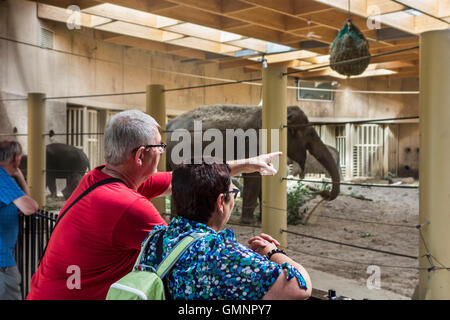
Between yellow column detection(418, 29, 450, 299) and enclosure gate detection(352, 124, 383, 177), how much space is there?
12222mm

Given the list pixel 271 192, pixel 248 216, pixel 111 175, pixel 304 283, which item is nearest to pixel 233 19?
pixel 248 216

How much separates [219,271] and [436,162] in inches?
53.2

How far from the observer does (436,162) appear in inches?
80.0

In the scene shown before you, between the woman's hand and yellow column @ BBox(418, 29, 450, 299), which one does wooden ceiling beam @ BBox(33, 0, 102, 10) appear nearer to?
yellow column @ BBox(418, 29, 450, 299)

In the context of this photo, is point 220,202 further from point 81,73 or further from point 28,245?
point 81,73

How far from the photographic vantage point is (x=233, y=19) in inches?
250

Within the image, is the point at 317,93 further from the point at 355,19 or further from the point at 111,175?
the point at 111,175

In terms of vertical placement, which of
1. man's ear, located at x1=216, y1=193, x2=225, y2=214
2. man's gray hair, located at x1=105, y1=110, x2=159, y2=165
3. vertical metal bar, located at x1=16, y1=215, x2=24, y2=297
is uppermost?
man's gray hair, located at x1=105, y1=110, x2=159, y2=165

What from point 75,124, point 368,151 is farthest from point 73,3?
point 368,151

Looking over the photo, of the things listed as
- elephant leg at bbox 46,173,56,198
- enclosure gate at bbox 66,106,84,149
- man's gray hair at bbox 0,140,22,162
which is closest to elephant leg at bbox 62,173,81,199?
elephant leg at bbox 46,173,56,198

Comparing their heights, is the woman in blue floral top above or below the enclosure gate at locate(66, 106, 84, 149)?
below

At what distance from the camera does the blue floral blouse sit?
104cm

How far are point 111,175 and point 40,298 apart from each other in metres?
0.42

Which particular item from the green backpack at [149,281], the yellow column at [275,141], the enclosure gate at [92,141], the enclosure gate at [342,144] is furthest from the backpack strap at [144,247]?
the enclosure gate at [342,144]
